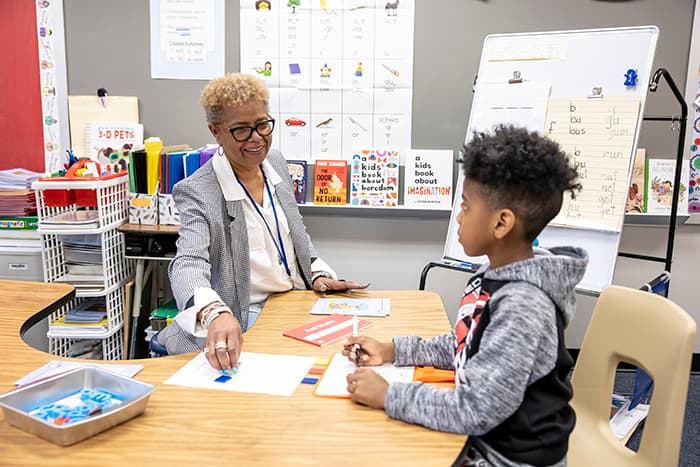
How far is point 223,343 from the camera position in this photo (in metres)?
1.33

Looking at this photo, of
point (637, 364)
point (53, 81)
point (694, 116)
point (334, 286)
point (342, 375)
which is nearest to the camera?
point (342, 375)

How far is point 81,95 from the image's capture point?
321 centimetres

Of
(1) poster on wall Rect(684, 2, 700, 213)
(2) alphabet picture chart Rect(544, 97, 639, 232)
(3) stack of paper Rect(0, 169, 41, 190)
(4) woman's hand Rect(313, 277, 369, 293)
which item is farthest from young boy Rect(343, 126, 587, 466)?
(3) stack of paper Rect(0, 169, 41, 190)

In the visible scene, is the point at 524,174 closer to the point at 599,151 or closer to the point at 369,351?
the point at 369,351

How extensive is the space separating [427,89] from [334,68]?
0.50 metres

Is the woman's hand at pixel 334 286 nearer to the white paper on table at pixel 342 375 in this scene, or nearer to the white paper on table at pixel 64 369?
the white paper on table at pixel 342 375

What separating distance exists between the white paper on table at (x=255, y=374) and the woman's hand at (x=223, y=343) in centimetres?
3

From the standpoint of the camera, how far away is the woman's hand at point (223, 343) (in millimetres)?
1316

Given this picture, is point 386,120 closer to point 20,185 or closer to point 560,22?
point 560,22

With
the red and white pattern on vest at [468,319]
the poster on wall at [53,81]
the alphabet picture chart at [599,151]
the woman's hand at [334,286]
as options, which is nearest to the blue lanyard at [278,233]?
the woman's hand at [334,286]

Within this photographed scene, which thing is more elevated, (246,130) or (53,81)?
(53,81)

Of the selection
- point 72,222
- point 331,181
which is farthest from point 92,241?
point 331,181

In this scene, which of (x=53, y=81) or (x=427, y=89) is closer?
(x=427, y=89)

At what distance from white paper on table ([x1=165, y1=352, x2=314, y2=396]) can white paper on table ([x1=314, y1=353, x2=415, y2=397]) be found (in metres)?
0.06
